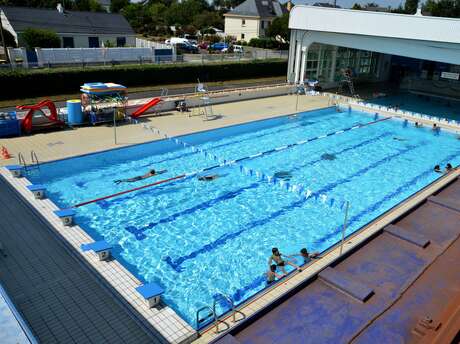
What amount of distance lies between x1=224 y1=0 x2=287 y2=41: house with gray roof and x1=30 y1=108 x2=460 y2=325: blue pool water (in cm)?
4118

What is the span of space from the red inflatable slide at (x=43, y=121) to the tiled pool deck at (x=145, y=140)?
2.19 feet

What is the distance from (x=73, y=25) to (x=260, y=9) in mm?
29602

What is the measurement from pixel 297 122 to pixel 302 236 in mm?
12329

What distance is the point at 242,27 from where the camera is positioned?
5906 centimetres

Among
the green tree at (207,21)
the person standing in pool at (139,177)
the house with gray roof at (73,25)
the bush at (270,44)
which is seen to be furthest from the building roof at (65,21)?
the person standing in pool at (139,177)

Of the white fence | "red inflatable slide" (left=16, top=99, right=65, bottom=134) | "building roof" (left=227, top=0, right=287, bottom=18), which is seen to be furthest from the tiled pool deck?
"building roof" (left=227, top=0, right=287, bottom=18)

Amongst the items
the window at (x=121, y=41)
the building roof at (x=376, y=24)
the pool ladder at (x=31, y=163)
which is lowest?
the pool ladder at (x=31, y=163)

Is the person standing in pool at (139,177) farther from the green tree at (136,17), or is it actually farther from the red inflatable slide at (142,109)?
the green tree at (136,17)

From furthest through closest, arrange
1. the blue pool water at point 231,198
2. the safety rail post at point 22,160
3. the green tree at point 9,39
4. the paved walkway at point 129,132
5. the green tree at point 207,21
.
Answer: the green tree at point 207,21, the green tree at point 9,39, the paved walkway at point 129,132, the safety rail post at point 22,160, the blue pool water at point 231,198

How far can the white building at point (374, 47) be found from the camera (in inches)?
832

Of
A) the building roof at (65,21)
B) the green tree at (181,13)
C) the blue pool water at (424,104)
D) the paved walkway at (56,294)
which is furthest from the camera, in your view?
the green tree at (181,13)

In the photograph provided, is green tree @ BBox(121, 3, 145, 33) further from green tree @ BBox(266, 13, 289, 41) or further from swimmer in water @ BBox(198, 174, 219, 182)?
swimmer in water @ BBox(198, 174, 219, 182)

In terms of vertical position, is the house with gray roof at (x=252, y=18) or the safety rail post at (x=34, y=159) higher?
the house with gray roof at (x=252, y=18)

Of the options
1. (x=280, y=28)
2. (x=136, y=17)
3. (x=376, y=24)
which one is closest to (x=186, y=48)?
(x=280, y=28)
